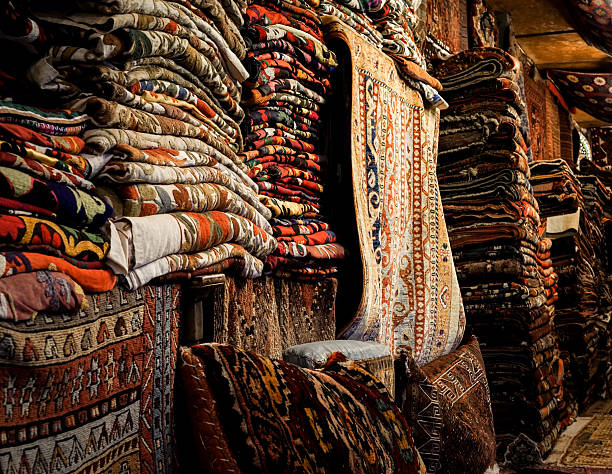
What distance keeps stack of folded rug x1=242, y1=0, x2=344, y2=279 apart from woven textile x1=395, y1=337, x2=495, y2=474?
317 millimetres

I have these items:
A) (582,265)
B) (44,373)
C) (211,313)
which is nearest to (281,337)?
(211,313)

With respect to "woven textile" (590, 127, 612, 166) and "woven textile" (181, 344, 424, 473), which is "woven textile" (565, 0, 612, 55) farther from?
"woven textile" (181, 344, 424, 473)

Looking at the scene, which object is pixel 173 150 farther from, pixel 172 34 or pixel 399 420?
pixel 399 420

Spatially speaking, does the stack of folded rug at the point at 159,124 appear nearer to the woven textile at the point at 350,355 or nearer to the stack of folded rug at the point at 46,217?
the stack of folded rug at the point at 46,217

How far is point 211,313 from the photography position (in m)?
1.11

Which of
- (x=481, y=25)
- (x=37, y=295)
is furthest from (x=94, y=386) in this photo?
(x=481, y=25)

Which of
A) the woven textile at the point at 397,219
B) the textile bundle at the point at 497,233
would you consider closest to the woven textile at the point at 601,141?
the textile bundle at the point at 497,233

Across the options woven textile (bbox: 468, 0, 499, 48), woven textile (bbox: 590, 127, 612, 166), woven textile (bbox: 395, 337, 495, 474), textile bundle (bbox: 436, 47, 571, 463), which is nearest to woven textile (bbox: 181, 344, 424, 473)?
woven textile (bbox: 395, 337, 495, 474)

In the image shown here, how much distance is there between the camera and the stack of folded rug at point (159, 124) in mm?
→ 908

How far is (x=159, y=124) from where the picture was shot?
3.35 ft

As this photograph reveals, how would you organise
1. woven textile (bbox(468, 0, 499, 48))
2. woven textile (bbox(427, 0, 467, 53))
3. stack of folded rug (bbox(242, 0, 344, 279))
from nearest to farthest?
stack of folded rug (bbox(242, 0, 344, 279)) → woven textile (bbox(427, 0, 467, 53)) → woven textile (bbox(468, 0, 499, 48))

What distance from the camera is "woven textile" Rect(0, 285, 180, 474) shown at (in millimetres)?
668

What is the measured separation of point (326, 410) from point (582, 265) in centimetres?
334

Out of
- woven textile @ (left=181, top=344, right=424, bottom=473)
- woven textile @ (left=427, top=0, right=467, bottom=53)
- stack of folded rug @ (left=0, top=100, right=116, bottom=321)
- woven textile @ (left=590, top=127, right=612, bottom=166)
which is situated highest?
woven textile @ (left=590, top=127, right=612, bottom=166)
